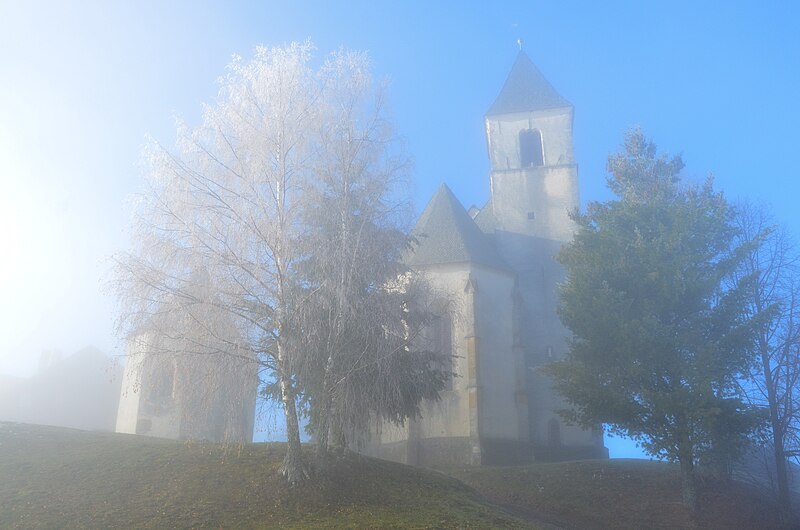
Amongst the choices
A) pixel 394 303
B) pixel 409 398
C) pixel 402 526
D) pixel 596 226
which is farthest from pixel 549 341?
pixel 402 526

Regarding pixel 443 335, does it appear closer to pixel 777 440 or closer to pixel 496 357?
pixel 496 357

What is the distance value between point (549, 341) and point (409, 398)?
51.0ft

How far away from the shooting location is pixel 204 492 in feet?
44.1

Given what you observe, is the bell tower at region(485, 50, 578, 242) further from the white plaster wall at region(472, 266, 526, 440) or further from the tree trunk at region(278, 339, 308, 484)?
the tree trunk at region(278, 339, 308, 484)

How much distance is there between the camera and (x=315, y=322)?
1386cm

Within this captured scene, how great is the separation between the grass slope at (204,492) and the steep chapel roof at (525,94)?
26.0 meters

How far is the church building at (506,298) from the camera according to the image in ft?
88.0

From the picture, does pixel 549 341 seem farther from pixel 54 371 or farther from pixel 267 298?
pixel 54 371

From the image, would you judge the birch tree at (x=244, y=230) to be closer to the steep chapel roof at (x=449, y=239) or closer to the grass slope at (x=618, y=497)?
the grass slope at (x=618, y=497)

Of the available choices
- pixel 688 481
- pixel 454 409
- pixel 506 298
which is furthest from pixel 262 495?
pixel 506 298

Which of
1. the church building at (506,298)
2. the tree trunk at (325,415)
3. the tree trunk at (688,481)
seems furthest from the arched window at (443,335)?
the tree trunk at (325,415)

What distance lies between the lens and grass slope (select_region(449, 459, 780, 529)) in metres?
17.9

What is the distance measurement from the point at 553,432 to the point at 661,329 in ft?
41.5

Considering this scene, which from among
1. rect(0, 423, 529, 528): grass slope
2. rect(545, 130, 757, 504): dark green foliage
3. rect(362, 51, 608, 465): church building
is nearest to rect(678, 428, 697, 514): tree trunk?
rect(545, 130, 757, 504): dark green foliage
